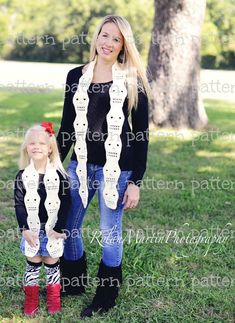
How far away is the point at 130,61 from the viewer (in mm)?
3098

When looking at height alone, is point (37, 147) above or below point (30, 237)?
above

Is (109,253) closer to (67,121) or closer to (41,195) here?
(41,195)

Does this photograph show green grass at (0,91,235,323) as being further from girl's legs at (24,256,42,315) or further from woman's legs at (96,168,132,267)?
woman's legs at (96,168,132,267)

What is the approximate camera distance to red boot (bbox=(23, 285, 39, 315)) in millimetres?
3349

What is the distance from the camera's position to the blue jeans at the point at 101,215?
10.5 ft

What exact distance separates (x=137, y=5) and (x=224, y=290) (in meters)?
33.2

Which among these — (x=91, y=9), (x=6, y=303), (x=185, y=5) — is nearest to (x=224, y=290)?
(x=6, y=303)

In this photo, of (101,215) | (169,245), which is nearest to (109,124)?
(101,215)

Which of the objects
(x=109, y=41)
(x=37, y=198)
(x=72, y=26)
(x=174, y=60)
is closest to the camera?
(x=109, y=41)

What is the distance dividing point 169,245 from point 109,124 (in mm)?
1800

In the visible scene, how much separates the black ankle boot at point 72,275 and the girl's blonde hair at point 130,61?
118 cm

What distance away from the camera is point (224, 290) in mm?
3773

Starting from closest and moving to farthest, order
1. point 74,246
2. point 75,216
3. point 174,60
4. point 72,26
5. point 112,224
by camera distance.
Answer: point 112,224, point 75,216, point 74,246, point 174,60, point 72,26

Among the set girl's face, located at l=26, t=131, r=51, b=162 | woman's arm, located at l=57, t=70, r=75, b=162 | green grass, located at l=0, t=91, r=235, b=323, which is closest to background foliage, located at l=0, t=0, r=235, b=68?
green grass, located at l=0, t=91, r=235, b=323
